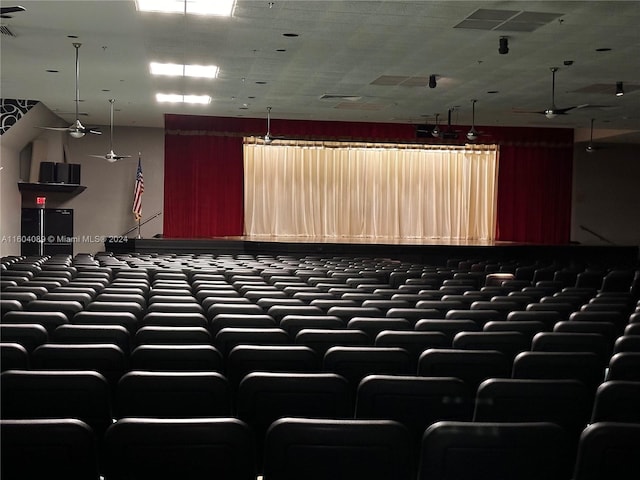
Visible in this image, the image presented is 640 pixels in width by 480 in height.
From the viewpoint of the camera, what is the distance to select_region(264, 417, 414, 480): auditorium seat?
2.57 m

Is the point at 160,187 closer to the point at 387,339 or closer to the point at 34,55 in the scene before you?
the point at 34,55

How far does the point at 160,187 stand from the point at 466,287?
16886mm

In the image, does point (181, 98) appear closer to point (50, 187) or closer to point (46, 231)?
point (50, 187)

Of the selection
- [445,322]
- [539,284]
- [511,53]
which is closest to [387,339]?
[445,322]

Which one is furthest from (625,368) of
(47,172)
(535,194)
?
(535,194)

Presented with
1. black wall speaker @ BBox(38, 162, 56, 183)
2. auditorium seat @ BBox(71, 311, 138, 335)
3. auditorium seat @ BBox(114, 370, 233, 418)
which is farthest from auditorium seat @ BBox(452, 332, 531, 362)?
black wall speaker @ BBox(38, 162, 56, 183)

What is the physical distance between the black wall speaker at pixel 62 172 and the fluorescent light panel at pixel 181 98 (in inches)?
192

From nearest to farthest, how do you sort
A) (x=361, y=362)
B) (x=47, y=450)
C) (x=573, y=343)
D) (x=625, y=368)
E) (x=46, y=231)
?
(x=47, y=450) < (x=361, y=362) < (x=625, y=368) < (x=573, y=343) < (x=46, y=231)

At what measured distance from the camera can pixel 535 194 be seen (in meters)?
26.6

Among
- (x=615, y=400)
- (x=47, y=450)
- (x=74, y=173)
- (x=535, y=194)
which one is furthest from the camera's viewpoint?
(x=535, y=194)

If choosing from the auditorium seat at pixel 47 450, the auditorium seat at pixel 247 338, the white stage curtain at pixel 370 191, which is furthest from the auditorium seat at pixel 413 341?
the white stage curtain at pixel 370 191

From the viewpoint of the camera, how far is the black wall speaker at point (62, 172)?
23.0 m

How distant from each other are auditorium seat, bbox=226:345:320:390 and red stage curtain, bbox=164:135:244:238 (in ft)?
68.8

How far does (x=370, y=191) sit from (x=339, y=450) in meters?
25.3
